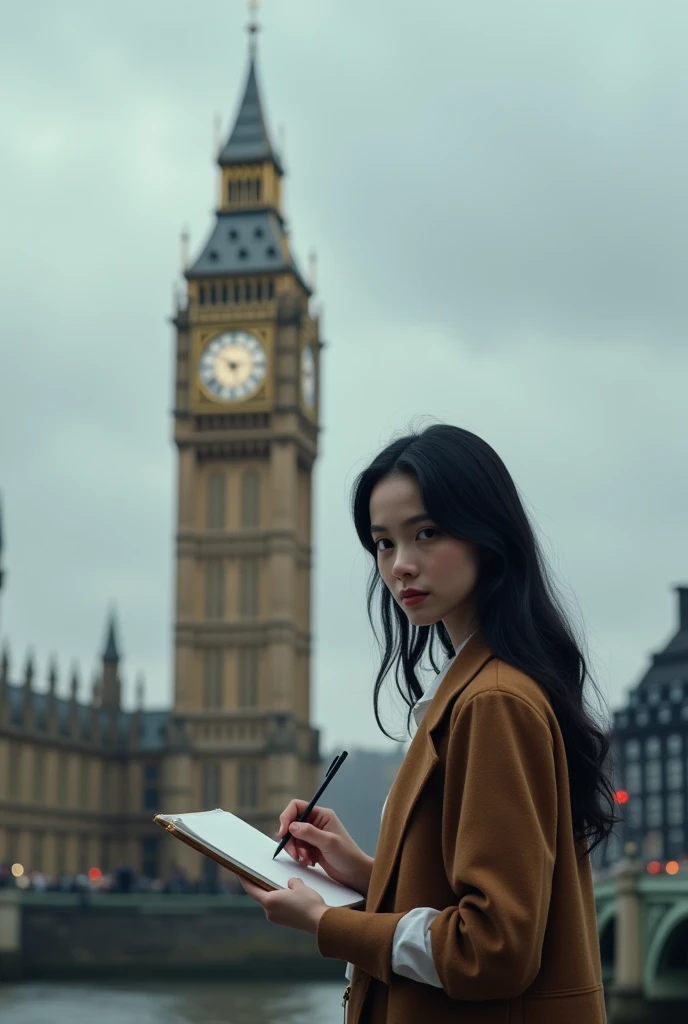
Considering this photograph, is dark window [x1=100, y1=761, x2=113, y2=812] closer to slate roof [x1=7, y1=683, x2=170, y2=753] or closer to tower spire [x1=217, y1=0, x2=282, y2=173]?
slate roof [x1=7, y1=683, x2=170, y2=753]

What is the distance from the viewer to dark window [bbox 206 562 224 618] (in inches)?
2393

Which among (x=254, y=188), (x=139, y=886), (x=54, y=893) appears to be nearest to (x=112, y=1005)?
(x=54, y=893)

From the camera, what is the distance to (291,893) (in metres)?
2.67

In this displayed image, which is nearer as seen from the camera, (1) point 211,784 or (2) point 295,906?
(2) point 295,906

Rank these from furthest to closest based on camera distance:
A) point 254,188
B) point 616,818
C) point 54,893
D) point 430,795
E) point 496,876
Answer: point 254,188 < point 54,893 < point 616,818 < point 430,795 < point 496,876

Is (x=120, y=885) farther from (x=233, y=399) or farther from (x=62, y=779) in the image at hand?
(x=233, y=399)

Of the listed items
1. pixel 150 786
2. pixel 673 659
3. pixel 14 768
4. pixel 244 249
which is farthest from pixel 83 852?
pixel 673 659

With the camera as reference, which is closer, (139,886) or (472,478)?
(472,478)

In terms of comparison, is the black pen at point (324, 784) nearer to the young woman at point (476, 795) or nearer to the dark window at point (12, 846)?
the young woman at point (476, 795)

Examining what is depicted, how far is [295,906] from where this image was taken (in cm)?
265

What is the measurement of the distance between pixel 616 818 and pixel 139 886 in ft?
160

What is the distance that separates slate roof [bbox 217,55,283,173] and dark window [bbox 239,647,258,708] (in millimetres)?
17627

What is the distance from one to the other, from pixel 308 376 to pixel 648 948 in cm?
3676

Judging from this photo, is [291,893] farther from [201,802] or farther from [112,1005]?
[201,802]
